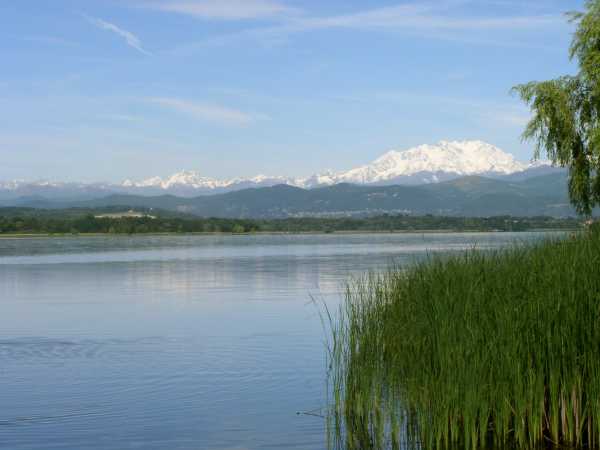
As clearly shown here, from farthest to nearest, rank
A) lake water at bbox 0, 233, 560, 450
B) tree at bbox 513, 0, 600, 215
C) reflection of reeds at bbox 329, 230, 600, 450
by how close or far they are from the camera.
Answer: tree at bbox 513, 0, 600, 215
lake water at bbox 0, 233, 560, 450
reflection of reeds at bbox 329, 230, 600, 450

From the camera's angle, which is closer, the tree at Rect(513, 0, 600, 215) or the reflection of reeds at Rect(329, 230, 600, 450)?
the reflection of reeds at Rect(329, 230, 600, 450)

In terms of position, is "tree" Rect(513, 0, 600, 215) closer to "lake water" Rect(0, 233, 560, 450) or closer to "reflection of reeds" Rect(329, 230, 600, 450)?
"lake water" Rect(0, 233, 560, 450)

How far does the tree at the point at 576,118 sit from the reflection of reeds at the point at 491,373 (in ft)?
51.7

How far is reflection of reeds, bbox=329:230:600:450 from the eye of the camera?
996 cm

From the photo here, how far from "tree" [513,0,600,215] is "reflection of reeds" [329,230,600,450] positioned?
15753 millimetres

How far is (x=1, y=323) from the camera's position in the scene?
25609mm

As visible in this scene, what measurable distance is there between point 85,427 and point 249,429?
2630 mm

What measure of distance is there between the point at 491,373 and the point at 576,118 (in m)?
20.1

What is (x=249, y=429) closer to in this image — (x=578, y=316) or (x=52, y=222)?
(x=578, y=316)

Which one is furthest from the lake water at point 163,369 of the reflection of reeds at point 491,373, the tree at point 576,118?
the tree at point 576,118

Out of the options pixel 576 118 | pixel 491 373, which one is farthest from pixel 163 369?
pixel 576 118

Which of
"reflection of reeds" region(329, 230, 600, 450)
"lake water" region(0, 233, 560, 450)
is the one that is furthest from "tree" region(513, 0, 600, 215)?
"reflection of reeds" region(329, 230, 600, 450)

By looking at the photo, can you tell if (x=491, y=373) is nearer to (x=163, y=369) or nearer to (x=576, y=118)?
(x=163, y=369)

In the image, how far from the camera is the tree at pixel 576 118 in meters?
27.2
